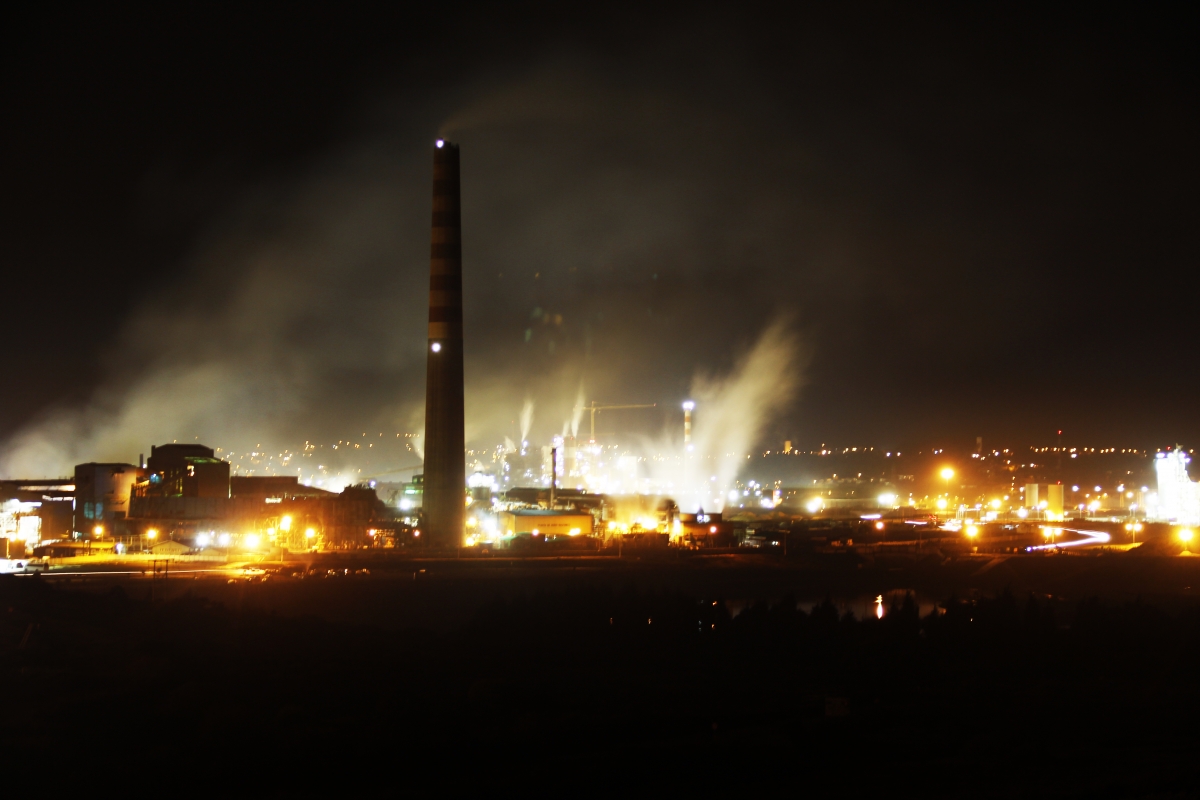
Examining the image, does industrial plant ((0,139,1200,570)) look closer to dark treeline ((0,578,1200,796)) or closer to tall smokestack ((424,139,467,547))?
tall smokestack ((424,139,467,547))

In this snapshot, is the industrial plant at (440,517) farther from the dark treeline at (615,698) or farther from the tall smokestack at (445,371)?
the dark treeline at (615,698)

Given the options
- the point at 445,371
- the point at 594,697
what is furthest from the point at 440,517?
the point at 594,697

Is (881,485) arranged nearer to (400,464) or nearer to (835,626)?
(400,464)

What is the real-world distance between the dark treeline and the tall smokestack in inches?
626

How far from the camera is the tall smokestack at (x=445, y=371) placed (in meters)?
38.3

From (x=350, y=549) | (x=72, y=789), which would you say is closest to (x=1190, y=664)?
(x=72, y=789)

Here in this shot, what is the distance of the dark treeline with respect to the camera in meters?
12.7

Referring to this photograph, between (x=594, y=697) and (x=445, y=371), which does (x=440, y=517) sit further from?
(x=594, y=697)

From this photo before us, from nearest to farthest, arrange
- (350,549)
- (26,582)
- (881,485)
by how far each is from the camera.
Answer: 1. (26,582)
2. (350,549)
3. (881,485)

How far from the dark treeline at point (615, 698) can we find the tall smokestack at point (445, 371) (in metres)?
15.9

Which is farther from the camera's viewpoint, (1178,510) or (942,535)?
(1178,510)

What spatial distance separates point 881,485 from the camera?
12738cm

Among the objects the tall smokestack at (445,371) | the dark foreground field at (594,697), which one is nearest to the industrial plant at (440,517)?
the tall smokestack at (445,371)

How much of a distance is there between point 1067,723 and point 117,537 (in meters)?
38.3
